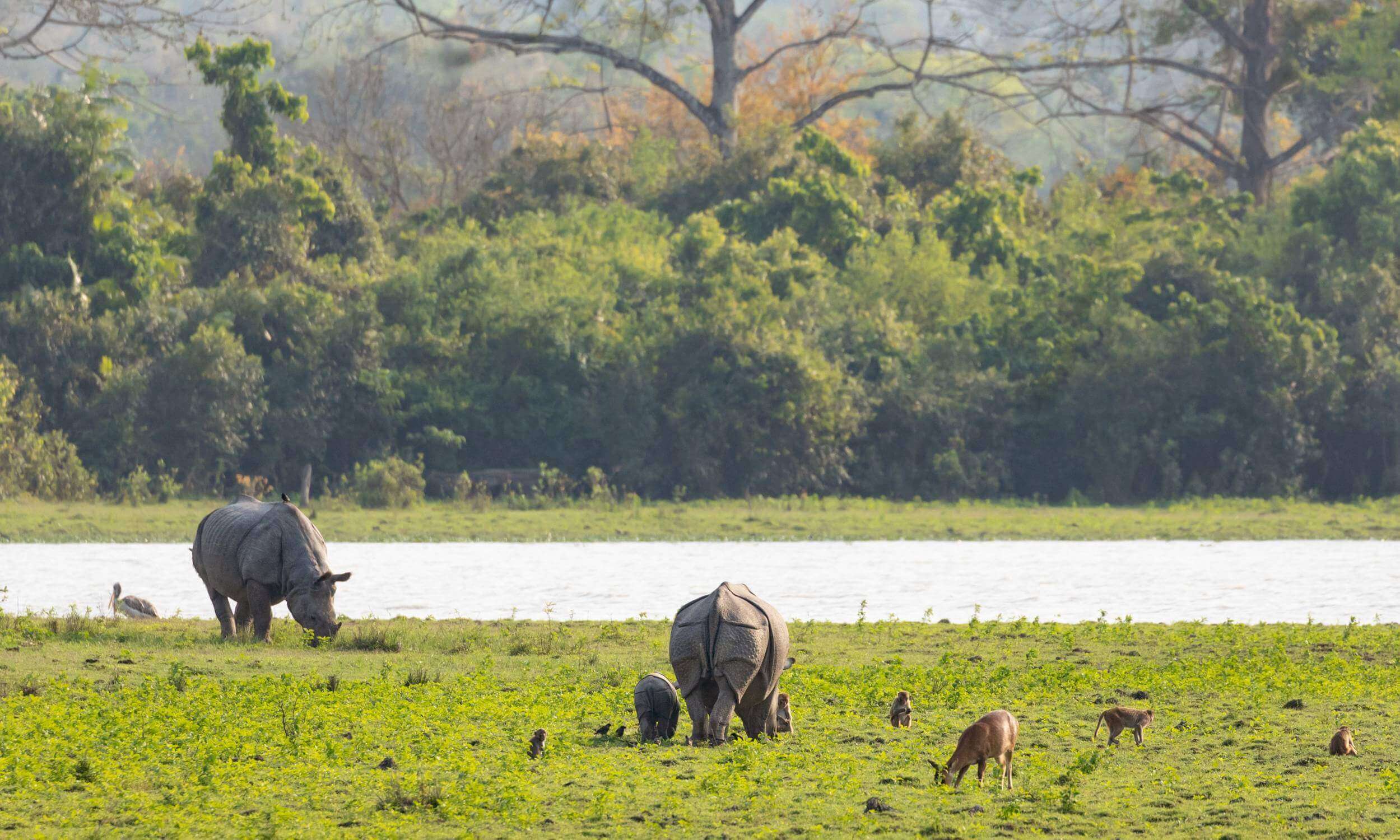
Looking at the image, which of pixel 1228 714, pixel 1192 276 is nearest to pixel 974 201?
pixel 1192 276

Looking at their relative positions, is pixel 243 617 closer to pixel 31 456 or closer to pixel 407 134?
pixel 31 456

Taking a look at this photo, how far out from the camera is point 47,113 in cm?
3578

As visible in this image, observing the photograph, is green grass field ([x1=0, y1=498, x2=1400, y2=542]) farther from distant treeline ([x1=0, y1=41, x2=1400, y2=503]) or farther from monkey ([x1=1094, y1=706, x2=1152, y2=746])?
monkey ([x1=1094, y1=706, x2=1152, y2=746])

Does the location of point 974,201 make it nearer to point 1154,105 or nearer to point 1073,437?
point 1073,437

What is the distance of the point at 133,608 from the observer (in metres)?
16.6

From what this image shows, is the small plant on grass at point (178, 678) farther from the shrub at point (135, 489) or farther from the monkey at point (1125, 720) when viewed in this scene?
the shrub at point (135, 489)

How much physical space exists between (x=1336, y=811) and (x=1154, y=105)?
45.9 m

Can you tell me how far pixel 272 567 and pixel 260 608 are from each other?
385 mm

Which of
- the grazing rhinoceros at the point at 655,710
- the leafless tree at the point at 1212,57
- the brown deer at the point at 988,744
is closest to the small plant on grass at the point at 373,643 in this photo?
the grazing rhinoceros at the point at 655,710

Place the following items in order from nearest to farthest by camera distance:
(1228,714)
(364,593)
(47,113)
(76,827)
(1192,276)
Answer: (76,827)
(1228,714)
(364,593)
(47,113)
(1192,276)

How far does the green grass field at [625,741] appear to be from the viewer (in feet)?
26.0

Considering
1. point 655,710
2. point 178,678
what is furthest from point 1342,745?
point 178,678

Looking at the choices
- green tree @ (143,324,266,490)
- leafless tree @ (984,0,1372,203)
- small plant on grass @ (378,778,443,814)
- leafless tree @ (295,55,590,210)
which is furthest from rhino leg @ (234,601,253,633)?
leafless tree @ (984,0,1372,203)

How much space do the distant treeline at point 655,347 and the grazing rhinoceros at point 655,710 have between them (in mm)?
24021
